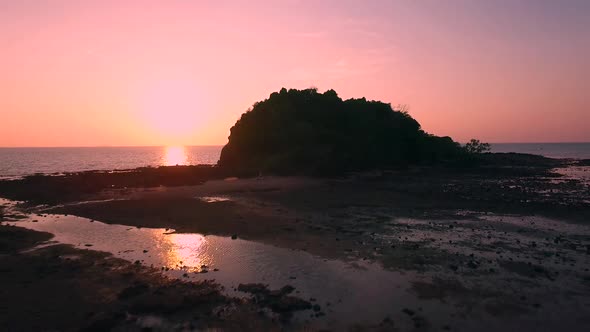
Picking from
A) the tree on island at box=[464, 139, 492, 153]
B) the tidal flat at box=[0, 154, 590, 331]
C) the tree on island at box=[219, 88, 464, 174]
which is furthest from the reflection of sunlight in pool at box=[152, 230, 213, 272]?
the tree on island at box=[464, 139, 492, 153]

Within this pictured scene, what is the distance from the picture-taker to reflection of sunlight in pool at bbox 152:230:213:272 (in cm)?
1964

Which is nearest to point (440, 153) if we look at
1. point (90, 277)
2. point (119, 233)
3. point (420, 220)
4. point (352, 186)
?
point (352, 186)

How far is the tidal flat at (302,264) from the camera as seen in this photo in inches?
531

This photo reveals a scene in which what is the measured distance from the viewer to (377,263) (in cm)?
1911

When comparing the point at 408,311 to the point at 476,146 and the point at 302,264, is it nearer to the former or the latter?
the point at 302,264

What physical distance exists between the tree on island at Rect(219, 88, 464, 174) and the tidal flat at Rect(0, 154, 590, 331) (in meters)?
34.0

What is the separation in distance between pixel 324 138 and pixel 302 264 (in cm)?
6107

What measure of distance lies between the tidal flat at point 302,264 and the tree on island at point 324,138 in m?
34.0

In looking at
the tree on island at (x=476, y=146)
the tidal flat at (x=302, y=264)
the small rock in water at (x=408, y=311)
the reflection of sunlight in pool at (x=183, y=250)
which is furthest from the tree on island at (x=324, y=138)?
the small rock in water at (x=408, y=311)

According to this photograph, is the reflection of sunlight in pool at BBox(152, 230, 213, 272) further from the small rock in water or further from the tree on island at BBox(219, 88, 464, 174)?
the tree on island at BBox(219, 88, 464, 174)

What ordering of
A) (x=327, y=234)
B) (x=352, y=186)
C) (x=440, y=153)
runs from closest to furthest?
1. (x=327, y=234)
2. (x=352, y=186)
3. (x=440, y=153)

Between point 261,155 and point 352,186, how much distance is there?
29932mm

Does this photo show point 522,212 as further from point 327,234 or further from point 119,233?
point 119,233

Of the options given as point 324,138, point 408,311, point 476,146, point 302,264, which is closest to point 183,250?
point 302,264
